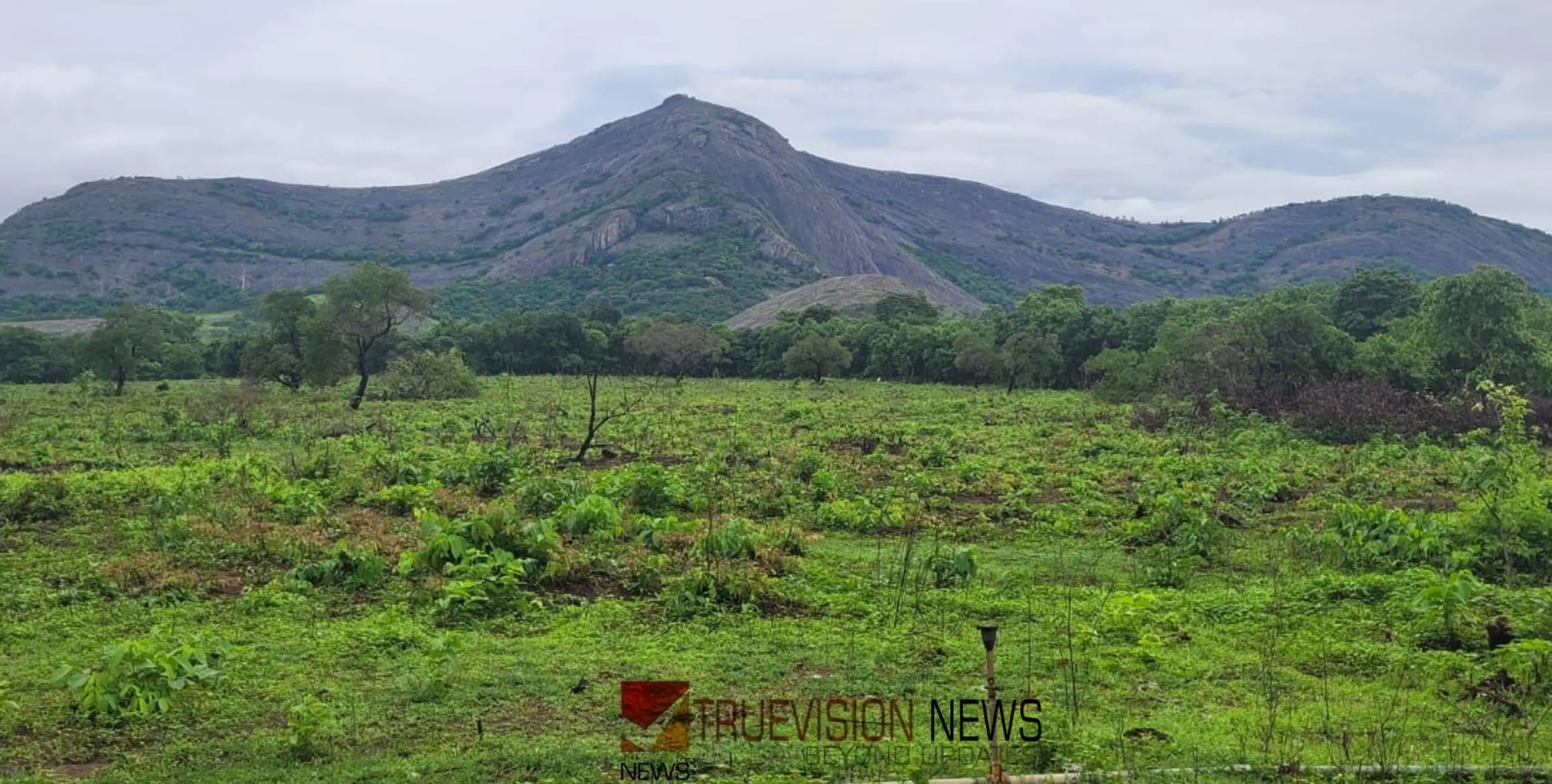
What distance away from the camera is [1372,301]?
4462 centimetres

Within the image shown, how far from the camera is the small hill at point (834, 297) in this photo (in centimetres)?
9994

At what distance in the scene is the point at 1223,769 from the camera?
6172 millimetres

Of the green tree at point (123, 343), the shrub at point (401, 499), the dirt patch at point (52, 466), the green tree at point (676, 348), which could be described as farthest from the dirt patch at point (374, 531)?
the green tree at point (676, 348)

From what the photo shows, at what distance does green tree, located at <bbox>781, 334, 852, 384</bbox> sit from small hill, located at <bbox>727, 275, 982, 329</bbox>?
40293 millimetres

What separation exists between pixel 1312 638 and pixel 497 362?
55850 millimetres

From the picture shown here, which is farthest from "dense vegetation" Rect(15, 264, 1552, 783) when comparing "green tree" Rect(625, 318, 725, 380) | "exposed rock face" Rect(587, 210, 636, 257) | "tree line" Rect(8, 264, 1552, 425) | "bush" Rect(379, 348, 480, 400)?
"exposed rock face" Rect(587, 210, 636, 257)

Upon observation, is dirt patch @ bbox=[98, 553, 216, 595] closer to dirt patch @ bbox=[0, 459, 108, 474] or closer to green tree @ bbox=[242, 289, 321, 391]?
dirt patch @ bbox=[0, 459, 108, 474]

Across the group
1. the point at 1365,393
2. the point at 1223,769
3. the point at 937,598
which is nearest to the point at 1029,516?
the point at 937,598

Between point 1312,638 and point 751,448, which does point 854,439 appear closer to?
point 751,448

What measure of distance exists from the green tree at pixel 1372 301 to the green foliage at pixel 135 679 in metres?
45.8

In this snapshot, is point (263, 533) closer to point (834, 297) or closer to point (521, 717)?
point (521, 717)

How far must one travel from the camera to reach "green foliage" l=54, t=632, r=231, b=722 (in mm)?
6992

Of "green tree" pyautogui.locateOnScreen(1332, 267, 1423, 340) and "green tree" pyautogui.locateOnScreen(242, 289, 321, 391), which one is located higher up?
"green tree" pyautogui.locateOnScreen(1332, 267, 1423, 340)

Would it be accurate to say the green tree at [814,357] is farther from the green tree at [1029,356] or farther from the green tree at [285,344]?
the green tree at [285,344]
